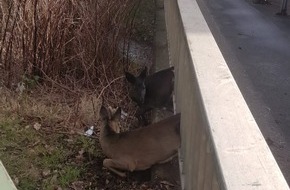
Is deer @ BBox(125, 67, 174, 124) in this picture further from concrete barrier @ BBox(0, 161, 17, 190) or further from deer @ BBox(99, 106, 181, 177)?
concrete barrier @ BBox(0, 161, 17, 190)

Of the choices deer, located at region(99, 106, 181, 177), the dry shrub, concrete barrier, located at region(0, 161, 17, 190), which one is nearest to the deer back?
deer, located at region(99, 106, 181, 177)

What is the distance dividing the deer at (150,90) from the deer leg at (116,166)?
1039 mm

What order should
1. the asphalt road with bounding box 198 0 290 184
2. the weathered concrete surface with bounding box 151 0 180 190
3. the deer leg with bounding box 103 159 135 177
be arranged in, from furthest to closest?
the asphalt road with bounding box 198 0 290 184 → the weathered concrete surface with bounding box 151 0 180 190 → the deer leg with bounding box 103 159 135 177

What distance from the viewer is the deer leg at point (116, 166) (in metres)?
4.14

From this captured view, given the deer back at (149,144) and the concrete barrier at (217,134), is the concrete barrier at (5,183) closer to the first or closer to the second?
the concrete barrier at (217,134)

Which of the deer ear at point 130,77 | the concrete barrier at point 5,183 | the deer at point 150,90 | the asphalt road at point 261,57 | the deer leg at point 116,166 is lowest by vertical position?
the asphalt road at point 261,57

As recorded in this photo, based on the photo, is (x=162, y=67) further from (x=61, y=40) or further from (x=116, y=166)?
(x=116, y=166)

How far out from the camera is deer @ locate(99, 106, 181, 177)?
4016 mm

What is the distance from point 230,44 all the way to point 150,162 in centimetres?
591

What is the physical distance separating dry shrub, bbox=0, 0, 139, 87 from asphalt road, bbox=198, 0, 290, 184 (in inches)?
80.3

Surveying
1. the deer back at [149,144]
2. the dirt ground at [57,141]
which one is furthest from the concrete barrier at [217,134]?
the dirt ground at [57,141]

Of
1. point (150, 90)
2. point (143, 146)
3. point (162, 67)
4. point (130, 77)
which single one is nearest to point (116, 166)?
point (143, 146)

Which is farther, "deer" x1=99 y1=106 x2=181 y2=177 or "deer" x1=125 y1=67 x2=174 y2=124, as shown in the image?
"deer" x1=125 y1=67 x2=174 y2=124

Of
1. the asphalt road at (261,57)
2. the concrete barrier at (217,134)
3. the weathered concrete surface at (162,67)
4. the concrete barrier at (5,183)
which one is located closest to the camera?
the concrete barrier at (217,134)
